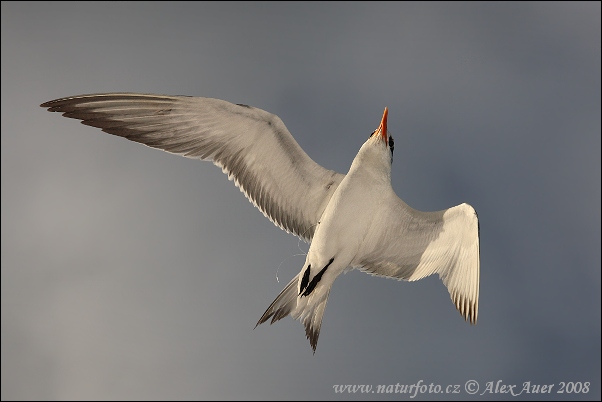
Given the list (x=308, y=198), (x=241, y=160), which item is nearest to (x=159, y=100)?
(x=241, y=160)

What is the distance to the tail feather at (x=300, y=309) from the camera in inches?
388

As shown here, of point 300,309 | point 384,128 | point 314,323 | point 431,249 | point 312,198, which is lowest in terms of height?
point 314,323

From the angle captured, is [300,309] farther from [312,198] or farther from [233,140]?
[233,140]

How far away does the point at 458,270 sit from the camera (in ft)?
33.2

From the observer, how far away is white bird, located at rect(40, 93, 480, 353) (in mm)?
9406

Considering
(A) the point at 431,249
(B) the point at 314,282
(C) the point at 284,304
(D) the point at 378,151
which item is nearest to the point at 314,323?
(C) the point at 284,304

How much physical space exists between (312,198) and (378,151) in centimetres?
150

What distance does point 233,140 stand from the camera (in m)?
9.80

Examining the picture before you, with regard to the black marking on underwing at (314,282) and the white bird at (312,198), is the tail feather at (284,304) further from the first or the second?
the black marking on underwing at (314,282)

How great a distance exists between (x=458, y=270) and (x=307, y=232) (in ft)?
9.40

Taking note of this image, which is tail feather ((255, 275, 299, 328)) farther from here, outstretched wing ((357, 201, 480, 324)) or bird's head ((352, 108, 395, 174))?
bird's head ((352, 108, 395, 174))

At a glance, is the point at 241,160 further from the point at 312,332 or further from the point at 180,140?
the point at 312,332

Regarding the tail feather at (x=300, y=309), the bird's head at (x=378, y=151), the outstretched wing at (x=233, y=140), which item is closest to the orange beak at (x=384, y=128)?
the bird's head at (x=378, y=151)

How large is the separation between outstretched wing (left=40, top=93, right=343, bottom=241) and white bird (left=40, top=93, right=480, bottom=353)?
2cm
